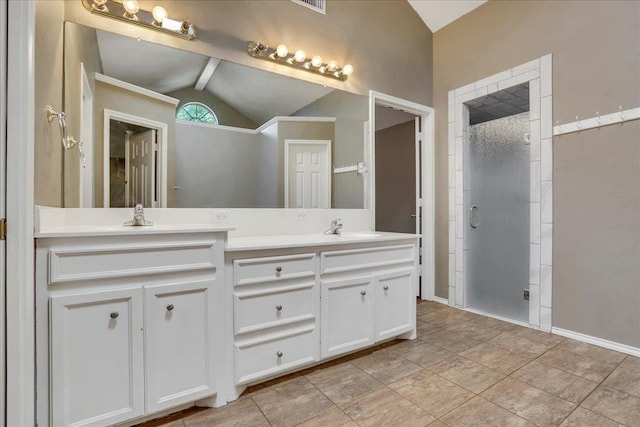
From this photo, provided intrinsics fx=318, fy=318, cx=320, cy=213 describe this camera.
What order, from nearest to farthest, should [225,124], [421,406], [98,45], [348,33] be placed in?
[421,406] < [98,45] < [225,124] < [348,33]

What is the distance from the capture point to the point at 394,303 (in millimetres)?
2307

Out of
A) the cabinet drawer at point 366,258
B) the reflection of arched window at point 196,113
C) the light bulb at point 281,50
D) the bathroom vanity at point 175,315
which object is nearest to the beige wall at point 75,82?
the bathroom vanity at point 175,315

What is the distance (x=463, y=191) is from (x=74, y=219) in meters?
3.18

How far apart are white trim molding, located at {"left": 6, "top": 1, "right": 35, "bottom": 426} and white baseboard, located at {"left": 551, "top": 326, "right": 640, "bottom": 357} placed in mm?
3325

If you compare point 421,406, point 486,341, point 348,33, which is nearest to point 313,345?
point 421,406

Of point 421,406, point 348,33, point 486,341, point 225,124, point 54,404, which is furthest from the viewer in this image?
point 348,33

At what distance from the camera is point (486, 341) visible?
246 centimetres

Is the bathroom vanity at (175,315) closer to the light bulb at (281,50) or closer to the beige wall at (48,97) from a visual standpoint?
the beige wall at (48,97)

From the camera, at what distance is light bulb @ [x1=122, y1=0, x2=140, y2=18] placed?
1.87 meters

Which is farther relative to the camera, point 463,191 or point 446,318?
point 463,191

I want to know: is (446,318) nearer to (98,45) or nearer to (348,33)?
(348,33)

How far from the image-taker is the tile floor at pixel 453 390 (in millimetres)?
1531

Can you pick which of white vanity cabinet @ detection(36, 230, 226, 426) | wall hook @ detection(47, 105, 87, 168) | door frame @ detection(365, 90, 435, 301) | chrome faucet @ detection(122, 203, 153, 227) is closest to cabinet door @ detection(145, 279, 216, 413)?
white vanity cabinet @ detection(36, 230, 226, 426)

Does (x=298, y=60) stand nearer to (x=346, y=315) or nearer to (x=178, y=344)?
(x=346, y=315)
